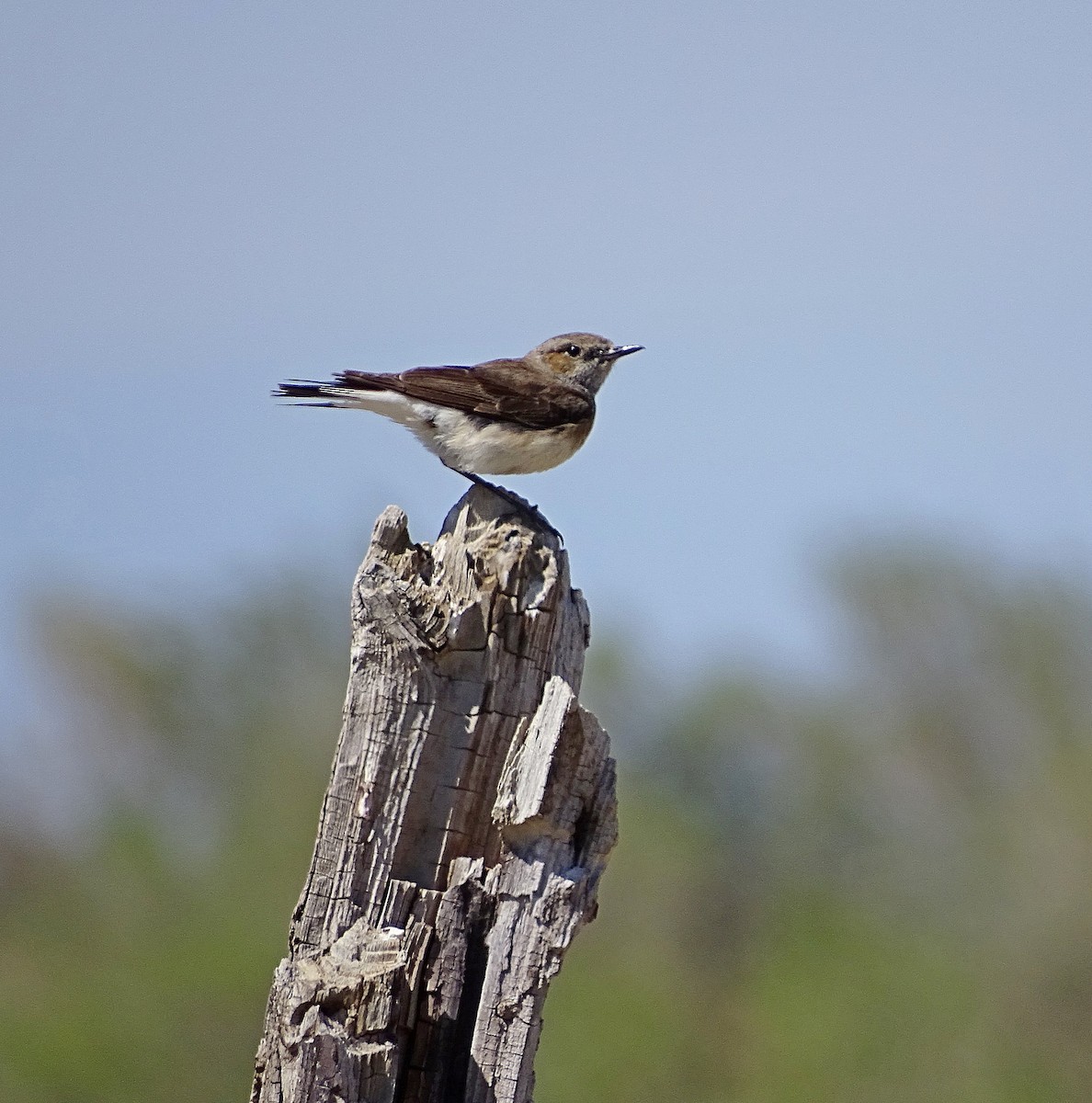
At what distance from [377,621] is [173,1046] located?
72.0 ft

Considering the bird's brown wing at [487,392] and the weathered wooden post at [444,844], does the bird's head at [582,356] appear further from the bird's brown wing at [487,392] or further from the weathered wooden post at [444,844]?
the weathered wooden post at [444,844]

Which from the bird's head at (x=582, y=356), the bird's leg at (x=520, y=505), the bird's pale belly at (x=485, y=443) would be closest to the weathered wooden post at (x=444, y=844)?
the bird's leg at (x=520, y=505)

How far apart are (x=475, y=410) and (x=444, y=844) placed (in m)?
4.30

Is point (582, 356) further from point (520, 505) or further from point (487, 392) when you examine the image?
point (520, 505)

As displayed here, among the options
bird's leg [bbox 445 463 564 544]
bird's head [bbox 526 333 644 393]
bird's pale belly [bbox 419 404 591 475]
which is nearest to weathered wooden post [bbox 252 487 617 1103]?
bird's leg [bbox 445 463 564 544]

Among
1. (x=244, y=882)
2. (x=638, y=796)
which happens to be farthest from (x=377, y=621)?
(x=638, y=796)

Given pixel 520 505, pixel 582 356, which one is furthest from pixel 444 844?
pixel 582 356

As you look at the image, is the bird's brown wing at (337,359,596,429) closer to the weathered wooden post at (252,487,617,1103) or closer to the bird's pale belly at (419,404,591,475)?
the bird's pale belly at (419,404,591,475)

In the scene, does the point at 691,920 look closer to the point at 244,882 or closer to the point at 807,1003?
the point at 807,1003

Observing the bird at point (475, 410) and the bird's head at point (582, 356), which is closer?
the bird at point (475, 410)

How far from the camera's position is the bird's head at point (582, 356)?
1161cm

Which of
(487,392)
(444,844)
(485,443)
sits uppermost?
(487,392)

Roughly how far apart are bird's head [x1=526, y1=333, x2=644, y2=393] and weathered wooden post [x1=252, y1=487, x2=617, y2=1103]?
5074 millimetres

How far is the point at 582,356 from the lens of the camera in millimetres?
11680
